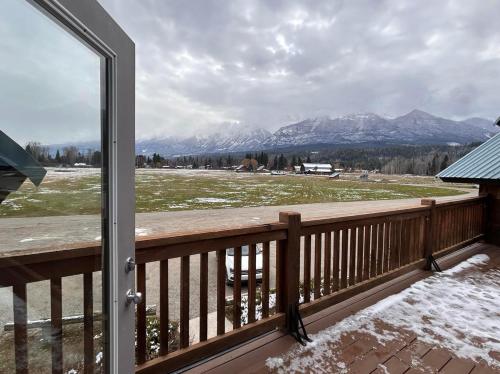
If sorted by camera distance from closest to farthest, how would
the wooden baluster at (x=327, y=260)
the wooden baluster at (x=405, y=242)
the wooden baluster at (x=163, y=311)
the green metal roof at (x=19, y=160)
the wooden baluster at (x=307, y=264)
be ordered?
the green metal roof at (x=19, y=160)
the wooden baluster at (x=163, y=311)
the wooden baluster at (x=307, y=264)
the wooden baluster at (x=327, y=260)
the wooden baluster at (x=405, y=242)

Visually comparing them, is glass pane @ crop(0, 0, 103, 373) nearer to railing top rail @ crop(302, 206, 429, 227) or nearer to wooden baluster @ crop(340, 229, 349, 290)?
railing top rail @ crop(302, 206, 429, 227)

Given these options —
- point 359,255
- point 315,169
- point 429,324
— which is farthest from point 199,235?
point 315,169

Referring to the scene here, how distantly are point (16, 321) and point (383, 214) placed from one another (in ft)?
9.98

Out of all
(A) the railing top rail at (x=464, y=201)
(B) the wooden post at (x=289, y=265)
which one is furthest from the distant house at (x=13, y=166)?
(A) the railing top rail at (x=464, y=201)

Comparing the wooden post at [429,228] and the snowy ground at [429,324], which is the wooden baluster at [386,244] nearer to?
the snowy ground at [429,324]

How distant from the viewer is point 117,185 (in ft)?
3.69

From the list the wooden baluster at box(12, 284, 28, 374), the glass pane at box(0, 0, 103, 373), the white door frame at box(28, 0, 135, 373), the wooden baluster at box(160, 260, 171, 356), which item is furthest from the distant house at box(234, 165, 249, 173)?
the wooden baluster at box(12, 284, 28, 374)

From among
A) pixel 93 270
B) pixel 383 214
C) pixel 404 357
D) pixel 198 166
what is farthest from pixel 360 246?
pixel 198 166

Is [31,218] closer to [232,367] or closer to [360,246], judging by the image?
[232,367]

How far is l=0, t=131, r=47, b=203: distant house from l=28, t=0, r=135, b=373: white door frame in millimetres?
292

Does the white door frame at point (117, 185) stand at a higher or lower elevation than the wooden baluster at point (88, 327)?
higher

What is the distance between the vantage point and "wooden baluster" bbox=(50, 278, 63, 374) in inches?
39.6

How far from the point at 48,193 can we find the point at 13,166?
15 centimetres

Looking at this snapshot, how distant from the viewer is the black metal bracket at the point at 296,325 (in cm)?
228
